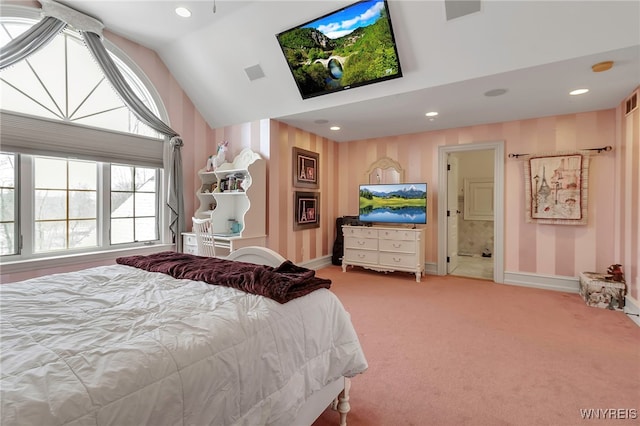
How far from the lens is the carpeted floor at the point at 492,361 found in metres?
1.64

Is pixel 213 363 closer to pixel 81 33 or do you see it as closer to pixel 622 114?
pixel 81 33

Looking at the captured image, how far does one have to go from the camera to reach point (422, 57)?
2873mm

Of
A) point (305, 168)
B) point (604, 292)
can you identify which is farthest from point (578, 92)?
point (305, 168)

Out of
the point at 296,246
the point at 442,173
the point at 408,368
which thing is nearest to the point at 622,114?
the point at 442,173

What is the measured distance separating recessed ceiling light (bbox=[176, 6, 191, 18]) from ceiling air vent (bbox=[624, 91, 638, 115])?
15.3ft

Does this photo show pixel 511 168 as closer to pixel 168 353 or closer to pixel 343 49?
pixel 343 49

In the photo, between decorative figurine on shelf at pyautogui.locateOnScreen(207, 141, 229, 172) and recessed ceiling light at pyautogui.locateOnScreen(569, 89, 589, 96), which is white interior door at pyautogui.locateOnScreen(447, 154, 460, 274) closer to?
recessed ceiling light at pyautogui.locateOnScreen(569, 89, 589, 96)

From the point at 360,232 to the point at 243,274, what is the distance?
3.47 m

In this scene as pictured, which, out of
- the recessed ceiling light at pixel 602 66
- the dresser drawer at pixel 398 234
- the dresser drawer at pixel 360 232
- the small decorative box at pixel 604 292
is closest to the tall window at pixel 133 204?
the dresser drawer at pixel 360 232

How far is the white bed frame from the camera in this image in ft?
4.29

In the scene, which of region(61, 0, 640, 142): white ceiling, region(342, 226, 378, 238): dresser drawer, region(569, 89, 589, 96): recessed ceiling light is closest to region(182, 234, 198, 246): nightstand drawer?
region(61, 0, 640, 142): white ceiling

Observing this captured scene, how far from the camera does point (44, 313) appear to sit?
1168 millimetres

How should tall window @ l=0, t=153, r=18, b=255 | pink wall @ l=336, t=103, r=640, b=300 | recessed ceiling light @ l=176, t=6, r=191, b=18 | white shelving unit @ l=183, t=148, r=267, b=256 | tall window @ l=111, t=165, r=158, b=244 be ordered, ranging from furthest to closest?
white shelving unit @ l=183, t=148, r=267, b=256
tall window @ l=111, t=165, r=158, b=244
pink wall @ l=336, t=103, r=640, b=300
recessed ceiling light @ l=176, t=6, r=191, b=18
tall window @ l=0, t=153, r=18, b=255

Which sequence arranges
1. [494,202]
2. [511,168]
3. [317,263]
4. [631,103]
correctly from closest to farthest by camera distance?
[631,103] → [511,168] → [494,202] → [317,263]
